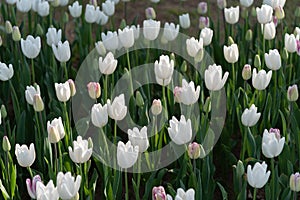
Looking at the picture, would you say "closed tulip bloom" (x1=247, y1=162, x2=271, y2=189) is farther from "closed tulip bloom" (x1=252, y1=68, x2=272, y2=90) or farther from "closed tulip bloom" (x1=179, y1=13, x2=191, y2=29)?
"closed tulip bloom" (x1=179, y1=13, x2=191, y2=29)

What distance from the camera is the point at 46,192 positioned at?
2.04 metres

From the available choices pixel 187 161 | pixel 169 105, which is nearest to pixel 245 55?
pixel 169 105

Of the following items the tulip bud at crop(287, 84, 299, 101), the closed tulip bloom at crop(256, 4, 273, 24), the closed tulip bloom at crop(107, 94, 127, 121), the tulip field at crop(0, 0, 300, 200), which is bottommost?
the tulip field at crop(0, 0, 300, 200)

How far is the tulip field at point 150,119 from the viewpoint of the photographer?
92.1 inches

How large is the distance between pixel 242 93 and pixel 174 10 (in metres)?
1.96

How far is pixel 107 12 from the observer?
358cm

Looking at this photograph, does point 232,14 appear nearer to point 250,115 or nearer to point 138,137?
point 250,115

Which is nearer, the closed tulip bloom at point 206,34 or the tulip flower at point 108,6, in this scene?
the closed tulip bloom at point 206,34

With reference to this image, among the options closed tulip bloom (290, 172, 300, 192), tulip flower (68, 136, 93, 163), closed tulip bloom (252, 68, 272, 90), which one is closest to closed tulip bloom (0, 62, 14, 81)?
tulip flower (68, 136, 93, 163)

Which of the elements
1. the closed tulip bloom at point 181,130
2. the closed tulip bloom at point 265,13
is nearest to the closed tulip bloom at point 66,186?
the closed tulip bloom at point 181,130

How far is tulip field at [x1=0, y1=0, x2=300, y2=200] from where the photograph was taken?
234 cm

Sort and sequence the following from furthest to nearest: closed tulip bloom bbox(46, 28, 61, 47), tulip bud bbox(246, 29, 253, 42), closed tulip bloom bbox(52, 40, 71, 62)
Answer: tulip bud bbox(246, 29, 253, 42) → closed tulip bloom bbox(46, 28, 61, 47) → closed tulip bloom bbox(52, 40, 71, 62)

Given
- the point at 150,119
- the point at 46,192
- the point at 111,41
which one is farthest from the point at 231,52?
the point at 46,192

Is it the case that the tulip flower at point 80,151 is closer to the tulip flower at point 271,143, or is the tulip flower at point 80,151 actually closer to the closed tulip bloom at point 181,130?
the closed tulip bloom at point 181,130
